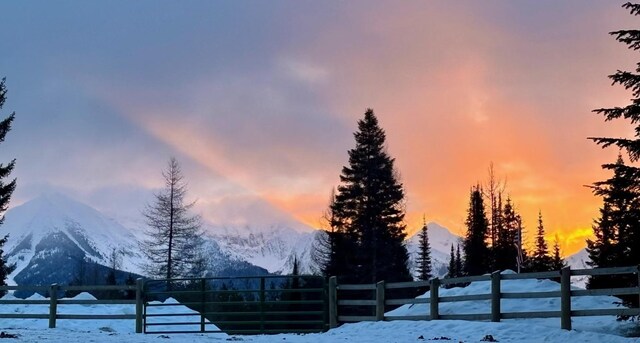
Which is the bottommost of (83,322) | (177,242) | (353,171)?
(83,322)

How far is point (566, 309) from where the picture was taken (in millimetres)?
16516

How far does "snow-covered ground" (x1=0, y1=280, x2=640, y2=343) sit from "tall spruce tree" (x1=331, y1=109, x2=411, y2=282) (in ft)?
70.2

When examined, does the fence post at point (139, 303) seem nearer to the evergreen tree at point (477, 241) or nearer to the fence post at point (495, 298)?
the fence post at point (495, 298)

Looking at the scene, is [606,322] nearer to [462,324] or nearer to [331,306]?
[462,324]

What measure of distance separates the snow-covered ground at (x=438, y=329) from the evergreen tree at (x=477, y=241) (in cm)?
3694

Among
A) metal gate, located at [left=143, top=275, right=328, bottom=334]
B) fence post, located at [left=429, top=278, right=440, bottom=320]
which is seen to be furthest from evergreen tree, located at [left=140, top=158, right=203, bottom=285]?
fence post, located at [left=429, top=278, right=440, bottom=320]

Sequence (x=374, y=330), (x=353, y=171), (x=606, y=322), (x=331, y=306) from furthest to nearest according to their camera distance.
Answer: (x=353, y=171) → (x=331, y=306) → (x=374, y=330) → (x=606, y=322)

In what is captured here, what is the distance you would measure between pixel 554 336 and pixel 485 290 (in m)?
7.26

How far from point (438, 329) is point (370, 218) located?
28705 millimetres

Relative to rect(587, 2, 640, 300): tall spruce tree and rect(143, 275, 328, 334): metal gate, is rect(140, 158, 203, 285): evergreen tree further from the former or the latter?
rect(587, 2, 640, 300): tall spruce tree

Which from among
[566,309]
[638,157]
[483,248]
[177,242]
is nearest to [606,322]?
[566,309]

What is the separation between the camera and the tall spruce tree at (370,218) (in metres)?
46.9

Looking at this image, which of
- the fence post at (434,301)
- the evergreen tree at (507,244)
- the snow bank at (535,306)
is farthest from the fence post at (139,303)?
the evergreen tree at (507,244)

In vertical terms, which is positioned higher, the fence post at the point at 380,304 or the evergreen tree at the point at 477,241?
the evergreen tree at the point at 477,241
